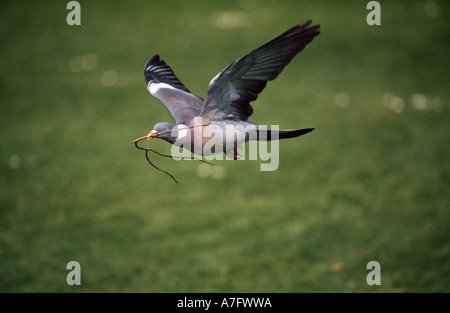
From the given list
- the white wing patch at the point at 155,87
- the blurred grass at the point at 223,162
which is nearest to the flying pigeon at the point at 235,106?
the white wing patch at the point at 155,87

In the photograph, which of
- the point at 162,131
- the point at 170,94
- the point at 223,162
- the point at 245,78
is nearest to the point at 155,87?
the point at 170,94

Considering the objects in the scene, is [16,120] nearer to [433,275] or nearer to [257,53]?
[433,275]

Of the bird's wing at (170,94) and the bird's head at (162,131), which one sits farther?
the bird's wing at (170,94)

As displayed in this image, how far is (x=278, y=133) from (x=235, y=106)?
0.22 m

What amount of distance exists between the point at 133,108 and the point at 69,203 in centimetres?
229

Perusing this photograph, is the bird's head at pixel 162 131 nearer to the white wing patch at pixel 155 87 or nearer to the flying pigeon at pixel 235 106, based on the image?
the flying pigeon at pixel 235 106

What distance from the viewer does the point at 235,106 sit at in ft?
5.34

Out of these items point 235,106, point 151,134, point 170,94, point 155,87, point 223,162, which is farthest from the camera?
point 223,162

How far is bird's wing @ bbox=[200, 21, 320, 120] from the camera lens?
155cm

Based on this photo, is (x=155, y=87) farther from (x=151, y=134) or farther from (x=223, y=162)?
(x=223, y=162)

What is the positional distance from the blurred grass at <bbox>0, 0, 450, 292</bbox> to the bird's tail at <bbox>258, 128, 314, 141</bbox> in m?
6.02

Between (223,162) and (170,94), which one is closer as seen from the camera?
(170,94)

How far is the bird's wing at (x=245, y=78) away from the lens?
1552mm

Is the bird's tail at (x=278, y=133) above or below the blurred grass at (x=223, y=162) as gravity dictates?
below
